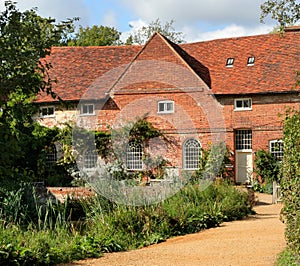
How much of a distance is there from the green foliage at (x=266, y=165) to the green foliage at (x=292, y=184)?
19.4 meters

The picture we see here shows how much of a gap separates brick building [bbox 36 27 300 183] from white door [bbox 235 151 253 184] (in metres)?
0.05

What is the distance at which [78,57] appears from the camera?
3453cm

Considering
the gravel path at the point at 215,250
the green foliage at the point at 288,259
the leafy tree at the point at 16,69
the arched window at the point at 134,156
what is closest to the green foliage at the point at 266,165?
the arched window at the point at 134,156

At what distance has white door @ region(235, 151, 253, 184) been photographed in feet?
98.5

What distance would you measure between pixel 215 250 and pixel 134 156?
20.2 m

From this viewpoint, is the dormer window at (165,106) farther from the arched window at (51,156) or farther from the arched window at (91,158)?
the arched window at (51,156)

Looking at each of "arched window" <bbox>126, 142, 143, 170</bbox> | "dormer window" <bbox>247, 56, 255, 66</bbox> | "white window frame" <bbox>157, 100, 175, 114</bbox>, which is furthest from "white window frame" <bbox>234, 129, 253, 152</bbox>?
"arched window" <bbox>126, 142, 143, 170</bbox>

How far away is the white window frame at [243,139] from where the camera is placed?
30.1m

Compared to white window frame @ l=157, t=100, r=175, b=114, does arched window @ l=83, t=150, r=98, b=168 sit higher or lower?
lower

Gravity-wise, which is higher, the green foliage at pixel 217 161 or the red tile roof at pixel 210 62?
the red tile roof at pixel 210 62

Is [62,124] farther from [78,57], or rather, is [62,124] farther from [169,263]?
[169,263]

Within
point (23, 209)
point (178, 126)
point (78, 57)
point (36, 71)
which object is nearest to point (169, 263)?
point (36, 71)

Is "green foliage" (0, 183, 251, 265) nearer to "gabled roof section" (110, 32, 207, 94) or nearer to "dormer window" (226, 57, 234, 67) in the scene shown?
"gabled roof section" (110, 32, 207, 94)

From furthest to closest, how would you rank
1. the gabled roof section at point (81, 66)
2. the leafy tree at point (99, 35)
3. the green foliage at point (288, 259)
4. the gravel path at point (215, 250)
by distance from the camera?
the leafy tree at point (99, 35) → the gabled roof section at point (81, 66) → the gravel path at point (215, 250) → the green foliage at point (288, 259)
